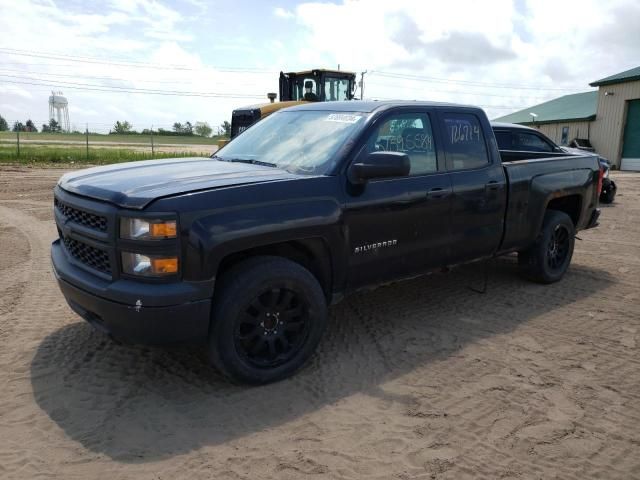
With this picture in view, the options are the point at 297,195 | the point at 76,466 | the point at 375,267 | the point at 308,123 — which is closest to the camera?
the point at 76,466

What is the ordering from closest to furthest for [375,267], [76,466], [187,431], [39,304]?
1. [76,466]
2. [187,431]
3. [375,267]
4. [39,304]

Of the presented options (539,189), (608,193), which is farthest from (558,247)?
(608,193)

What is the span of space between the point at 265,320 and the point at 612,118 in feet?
86.5

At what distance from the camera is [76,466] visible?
2.62 metres

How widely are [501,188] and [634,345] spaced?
171 cm

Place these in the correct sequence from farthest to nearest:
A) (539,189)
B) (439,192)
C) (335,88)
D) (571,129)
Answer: (571,129) < (335,88) < (539,189) < (439,192)

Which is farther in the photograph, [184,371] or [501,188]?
[501,188]

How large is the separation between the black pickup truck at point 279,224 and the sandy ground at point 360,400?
43cm

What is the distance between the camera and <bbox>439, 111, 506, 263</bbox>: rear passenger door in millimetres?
4500

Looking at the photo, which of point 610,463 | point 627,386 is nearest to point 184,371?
point 610,463

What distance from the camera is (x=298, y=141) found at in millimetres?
4168

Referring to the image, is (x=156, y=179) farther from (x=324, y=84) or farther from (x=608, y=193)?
(x=608, y=193)

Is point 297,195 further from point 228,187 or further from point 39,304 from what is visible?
point 39,304

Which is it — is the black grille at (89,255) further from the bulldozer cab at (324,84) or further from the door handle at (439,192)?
the bulldozer cab at (324,84)
